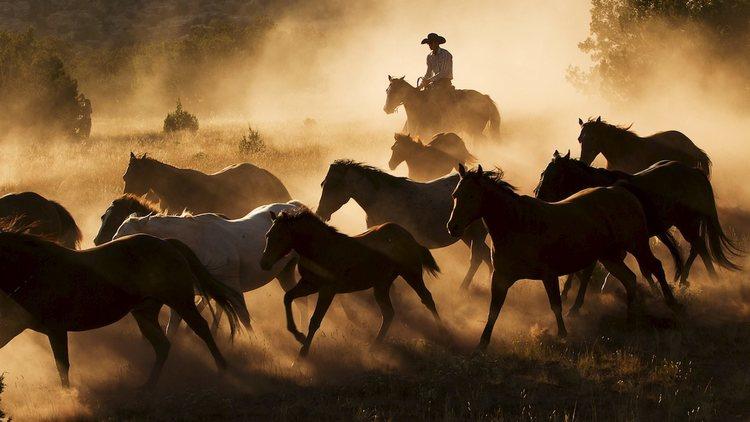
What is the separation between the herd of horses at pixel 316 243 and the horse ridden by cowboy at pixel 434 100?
824 centimetres

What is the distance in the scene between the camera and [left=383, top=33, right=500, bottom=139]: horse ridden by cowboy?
22578 mm

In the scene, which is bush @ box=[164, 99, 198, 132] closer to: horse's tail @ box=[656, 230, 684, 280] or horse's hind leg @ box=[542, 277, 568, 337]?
horse's tail @ box=[656, 230, 684, 280]

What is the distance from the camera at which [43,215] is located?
13.8 m

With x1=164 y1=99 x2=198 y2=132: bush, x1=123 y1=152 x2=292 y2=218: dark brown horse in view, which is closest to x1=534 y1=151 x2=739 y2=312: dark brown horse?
x1=123 y1=152 x2=292 y2=218: dark brown horse

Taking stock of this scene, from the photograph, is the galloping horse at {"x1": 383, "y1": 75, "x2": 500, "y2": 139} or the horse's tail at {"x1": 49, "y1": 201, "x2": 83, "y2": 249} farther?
the galloping horse at {"x1": 383, "y1": 75, "x2": 500, "y2": 139}

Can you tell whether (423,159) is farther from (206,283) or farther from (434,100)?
(206,283)

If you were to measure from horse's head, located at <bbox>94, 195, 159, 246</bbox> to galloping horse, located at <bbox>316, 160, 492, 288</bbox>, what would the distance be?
2.37 m

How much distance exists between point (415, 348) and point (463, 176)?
2.06m

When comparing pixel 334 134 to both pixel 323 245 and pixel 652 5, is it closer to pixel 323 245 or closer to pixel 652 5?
pixel 652 5

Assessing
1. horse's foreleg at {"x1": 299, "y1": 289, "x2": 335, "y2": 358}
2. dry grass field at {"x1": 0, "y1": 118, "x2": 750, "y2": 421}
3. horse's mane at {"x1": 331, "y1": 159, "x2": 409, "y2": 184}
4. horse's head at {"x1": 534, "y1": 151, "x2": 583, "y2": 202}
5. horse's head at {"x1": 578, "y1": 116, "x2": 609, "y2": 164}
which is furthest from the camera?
horse's head at {"x1": 578, "y1": 116, "x2": 609, "y2": 164}

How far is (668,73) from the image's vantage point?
3127 centimetres

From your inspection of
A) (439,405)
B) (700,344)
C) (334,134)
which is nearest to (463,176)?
(439,405)

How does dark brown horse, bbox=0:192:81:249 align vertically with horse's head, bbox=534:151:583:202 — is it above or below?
below

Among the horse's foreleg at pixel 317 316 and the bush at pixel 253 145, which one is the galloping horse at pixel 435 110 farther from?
the horse's foreleg at pixel 317 316
